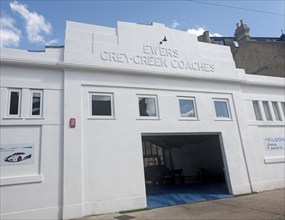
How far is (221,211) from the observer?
7.23 m

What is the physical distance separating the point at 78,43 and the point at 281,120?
11473mm

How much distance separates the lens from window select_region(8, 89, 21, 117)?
7501mm

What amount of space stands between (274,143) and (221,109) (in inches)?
139

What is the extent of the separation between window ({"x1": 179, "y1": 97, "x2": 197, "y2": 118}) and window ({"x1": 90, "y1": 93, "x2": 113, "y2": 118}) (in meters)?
3.30

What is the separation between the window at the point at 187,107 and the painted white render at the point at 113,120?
22cm

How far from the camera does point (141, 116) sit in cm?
912

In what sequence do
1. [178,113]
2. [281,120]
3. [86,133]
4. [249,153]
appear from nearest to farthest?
[86,133] → [178,113] → [249,153] → [281,120]

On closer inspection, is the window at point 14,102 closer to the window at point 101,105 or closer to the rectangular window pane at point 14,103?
the rectangular window pane at point 14,103

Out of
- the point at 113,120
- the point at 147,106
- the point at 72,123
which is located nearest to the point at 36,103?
the point at 72,123

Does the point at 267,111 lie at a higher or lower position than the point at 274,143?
Answer: higher

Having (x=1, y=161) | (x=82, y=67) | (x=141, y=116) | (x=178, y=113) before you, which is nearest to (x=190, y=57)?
(x=178, y=113)

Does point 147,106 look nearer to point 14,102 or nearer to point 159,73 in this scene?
point 159,73

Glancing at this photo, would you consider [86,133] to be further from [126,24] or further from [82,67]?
[126,24]

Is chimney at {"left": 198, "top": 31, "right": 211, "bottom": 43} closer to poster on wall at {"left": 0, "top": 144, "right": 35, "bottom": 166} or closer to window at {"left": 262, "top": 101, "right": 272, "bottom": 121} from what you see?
window at {"left": 262, "top": 101, "right": 272, "bottom": 121}
